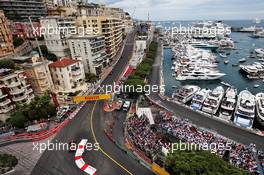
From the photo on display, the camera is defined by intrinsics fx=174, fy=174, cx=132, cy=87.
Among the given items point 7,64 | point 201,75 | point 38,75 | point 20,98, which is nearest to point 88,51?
point 38,75

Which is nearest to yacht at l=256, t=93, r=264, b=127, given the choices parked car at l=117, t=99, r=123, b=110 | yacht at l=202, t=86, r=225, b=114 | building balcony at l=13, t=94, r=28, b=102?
yacht at l=202, t=86, r=225, b=114

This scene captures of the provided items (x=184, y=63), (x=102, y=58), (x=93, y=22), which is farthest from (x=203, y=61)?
(x=93, y=22)

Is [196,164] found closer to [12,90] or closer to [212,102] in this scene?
[212,102]

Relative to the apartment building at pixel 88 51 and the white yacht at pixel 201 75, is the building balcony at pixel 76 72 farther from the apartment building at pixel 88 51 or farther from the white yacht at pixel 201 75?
the white yacht at pixel 201 75

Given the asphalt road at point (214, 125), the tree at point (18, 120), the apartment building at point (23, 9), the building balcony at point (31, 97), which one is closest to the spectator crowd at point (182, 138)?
the asphalt road at point (214, 125)

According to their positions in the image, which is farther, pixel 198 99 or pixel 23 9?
pixel 23 9
